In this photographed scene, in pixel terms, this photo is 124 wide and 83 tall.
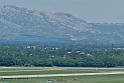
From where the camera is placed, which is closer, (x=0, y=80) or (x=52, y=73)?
(x=0, y=80)

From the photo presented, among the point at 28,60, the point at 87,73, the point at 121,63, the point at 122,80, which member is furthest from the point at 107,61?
the point at 122,80

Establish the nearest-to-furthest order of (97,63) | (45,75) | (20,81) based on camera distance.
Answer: (20,81)
(45,75)
(97,63)

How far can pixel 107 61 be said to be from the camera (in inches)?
4360

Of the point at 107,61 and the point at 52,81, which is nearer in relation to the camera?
the point at 52,81

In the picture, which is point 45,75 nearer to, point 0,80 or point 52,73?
point 52,73

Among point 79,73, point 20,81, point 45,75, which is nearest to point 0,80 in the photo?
point 20,81

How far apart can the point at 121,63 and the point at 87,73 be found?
25651mm

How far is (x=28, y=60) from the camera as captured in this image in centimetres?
11131

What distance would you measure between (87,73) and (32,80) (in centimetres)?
1373

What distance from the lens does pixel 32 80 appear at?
240 ft

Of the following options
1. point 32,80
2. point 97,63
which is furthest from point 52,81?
point 97,63

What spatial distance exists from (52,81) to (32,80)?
8.37 ft

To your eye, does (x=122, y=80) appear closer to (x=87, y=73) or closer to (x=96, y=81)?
(x=96, y=81)

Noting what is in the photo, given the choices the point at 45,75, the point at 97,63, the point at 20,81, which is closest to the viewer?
the point at 20,81
